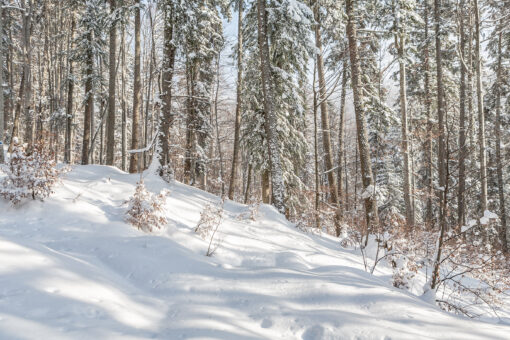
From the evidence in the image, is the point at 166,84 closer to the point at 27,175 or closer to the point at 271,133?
the point at 271,133

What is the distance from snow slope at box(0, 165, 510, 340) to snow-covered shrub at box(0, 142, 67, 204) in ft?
0.69

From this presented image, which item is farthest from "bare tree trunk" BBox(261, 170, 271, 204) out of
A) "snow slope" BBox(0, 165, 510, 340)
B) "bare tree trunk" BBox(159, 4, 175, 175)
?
→ "snow slope" BBox(0, 165, 510, 340)

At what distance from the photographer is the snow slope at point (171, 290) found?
2.67m

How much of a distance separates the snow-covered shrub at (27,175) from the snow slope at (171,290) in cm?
21

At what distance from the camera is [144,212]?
520 cm

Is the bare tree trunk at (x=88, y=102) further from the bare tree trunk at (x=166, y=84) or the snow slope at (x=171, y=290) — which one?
the snow slope at (x=171, y=290)

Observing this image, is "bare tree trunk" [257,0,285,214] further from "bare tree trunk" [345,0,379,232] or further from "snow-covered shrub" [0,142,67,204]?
"snow-covered shrub" [0,142,67,204]

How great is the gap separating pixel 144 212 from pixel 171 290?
78.9 inches

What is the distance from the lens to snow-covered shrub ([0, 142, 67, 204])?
16.4 ft

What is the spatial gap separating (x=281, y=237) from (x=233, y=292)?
289cm

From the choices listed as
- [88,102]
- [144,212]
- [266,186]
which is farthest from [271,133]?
[88,102]

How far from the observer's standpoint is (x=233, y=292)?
3713 millimetres

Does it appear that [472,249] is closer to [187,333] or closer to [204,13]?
[187,333]

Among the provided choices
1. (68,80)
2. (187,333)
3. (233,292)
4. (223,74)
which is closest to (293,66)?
(223,74)
